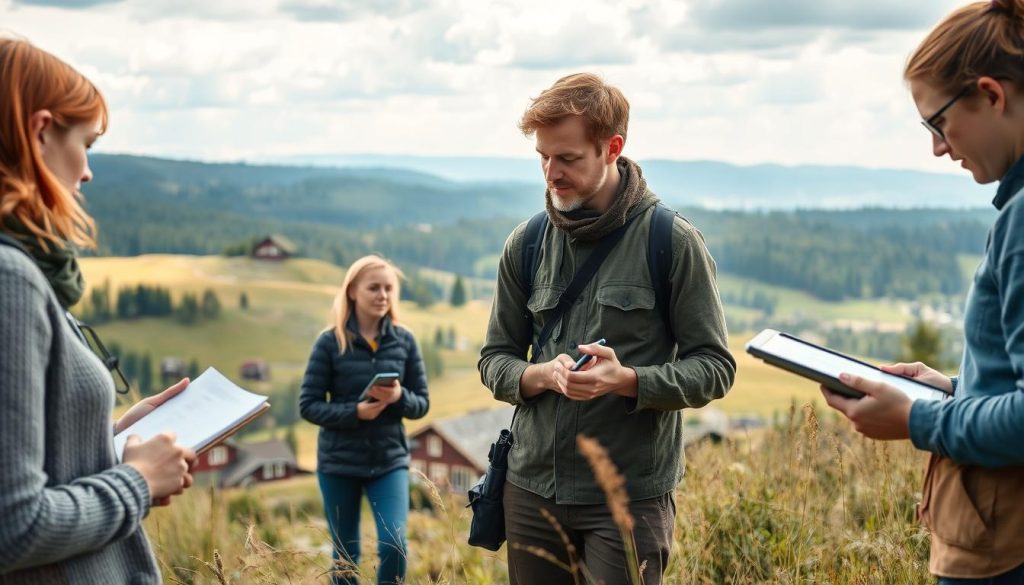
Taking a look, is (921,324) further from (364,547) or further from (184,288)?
(184,288)

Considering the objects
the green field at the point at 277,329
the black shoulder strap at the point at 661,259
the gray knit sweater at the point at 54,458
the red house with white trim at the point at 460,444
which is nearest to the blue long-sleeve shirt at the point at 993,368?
the black shoulder strap at the point at 661,259

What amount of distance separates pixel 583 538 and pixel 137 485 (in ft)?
5.31

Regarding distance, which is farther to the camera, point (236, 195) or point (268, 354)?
point (236, 195)

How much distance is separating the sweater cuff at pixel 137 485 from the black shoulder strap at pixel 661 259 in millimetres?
1705

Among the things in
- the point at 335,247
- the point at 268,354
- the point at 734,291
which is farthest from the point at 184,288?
the point at 734,291

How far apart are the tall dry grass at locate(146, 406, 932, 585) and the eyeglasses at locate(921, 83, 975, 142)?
4.25ft

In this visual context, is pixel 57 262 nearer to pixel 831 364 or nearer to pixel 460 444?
pixel 831 364

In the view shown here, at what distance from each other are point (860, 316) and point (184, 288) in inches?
4163

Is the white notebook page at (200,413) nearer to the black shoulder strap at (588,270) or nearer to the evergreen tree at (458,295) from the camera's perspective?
the black shoulder strap at (588,270)

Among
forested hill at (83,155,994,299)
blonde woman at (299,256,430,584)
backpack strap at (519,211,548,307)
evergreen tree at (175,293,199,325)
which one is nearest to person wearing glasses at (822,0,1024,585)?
backpack strap at (519,211,548,307)

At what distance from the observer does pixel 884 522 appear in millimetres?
4457

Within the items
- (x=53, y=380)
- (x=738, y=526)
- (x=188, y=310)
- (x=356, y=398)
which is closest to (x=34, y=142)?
(x=53, y=380)

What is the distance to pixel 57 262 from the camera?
1951mm

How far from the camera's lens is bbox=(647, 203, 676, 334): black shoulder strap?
124 inches
